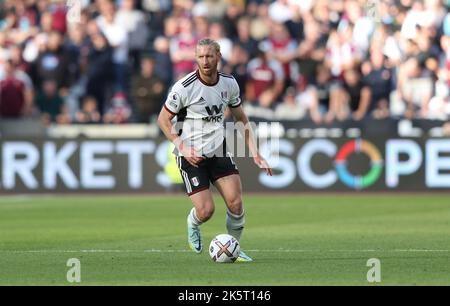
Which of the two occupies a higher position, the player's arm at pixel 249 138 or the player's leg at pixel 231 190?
the player's arm at pixel 249 138

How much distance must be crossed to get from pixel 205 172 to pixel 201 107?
2.39 ft

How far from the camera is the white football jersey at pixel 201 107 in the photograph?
1268 centimetres

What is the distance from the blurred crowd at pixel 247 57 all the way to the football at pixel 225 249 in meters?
11.7

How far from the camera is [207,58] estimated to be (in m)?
12.3

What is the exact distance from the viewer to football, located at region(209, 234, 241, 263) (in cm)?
1245

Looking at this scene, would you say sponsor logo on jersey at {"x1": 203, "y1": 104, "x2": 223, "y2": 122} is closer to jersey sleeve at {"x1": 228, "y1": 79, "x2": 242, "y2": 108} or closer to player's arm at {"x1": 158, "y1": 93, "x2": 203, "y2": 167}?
jersey sleeve at {"x1": 228, "y1": 79, "x2": 242, "y2": 108}

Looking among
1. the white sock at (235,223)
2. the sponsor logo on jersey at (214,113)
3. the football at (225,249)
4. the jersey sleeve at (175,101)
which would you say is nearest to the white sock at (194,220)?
the white sock at (235,223)

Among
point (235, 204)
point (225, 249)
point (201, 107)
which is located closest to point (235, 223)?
point (235, 204)

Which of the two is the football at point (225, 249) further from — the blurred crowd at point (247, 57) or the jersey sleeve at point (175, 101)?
the blurred crowd at point (247, 57)

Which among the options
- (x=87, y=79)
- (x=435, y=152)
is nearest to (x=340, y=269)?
(x=435, y=152)

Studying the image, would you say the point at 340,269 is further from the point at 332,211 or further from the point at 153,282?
the point at 332,211

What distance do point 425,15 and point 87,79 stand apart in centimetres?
753

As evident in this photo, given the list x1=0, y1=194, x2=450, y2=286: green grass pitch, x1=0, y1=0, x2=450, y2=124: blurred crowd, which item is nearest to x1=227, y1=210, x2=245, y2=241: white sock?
x1=0, y1=194, x2=450, y2=286: green grass pitch

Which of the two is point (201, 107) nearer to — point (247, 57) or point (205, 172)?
point (205, 172)
